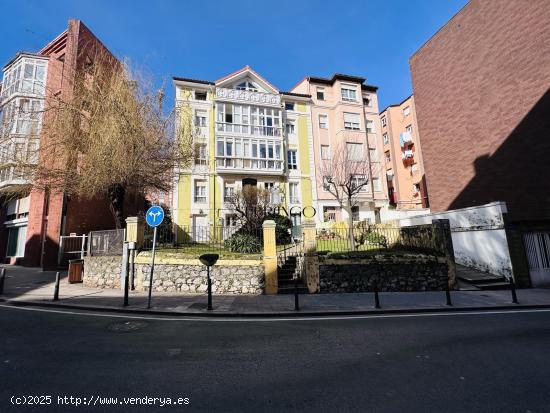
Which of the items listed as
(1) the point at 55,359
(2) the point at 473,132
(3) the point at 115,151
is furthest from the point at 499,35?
(1) the point at 55,359

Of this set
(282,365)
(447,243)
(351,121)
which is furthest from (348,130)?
(282,365)

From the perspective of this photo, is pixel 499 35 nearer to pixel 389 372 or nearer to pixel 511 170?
pixel 511 170

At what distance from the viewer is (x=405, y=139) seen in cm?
3591

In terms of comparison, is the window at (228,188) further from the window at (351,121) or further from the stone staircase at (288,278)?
the stone staircase at (288,278)

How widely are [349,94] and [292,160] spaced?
1159cm

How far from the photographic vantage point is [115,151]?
13.3 m

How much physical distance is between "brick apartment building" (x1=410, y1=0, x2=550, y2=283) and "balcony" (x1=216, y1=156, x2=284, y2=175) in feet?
46.6

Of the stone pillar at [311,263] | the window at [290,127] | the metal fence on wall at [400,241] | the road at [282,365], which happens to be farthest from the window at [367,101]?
the road at [282,365]

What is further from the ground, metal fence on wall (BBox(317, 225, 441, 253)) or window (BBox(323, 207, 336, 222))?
window (BBox(323, 207, 336, 222))

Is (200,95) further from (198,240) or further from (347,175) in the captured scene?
(198,240)

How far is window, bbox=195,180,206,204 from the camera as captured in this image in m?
28.4

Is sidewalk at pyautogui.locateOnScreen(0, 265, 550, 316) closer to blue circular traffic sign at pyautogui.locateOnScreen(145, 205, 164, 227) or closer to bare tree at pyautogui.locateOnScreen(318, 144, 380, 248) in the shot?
blue circular traffic sign at pyautogui.locateOnScreen(145, 205, 164, 227)

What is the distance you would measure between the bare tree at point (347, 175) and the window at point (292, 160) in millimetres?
2769

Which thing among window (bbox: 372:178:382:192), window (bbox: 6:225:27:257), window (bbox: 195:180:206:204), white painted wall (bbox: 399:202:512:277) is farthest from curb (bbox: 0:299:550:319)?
window (bbox: 372:178:382:192)
